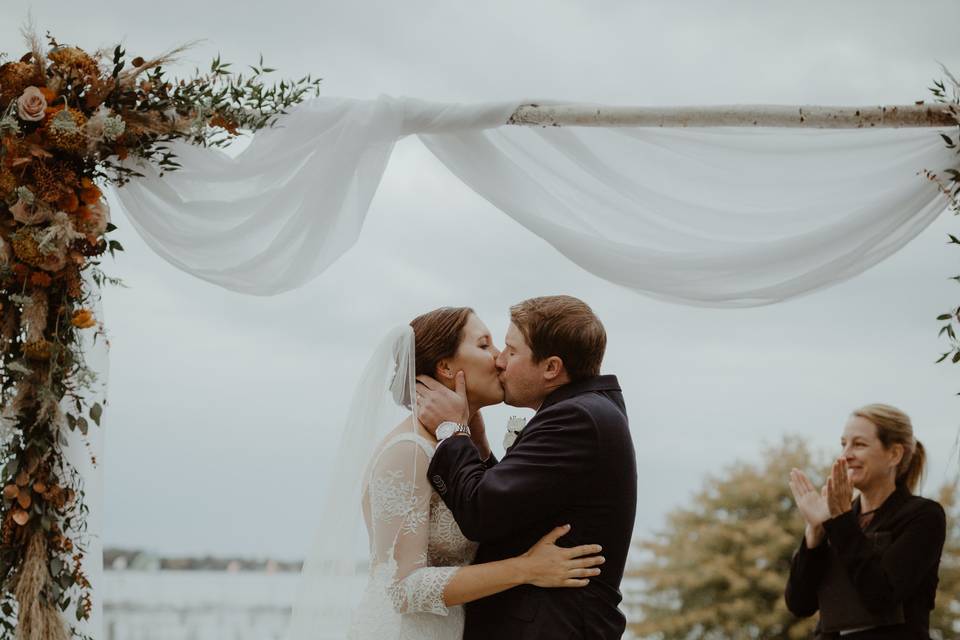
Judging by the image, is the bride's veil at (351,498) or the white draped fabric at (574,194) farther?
the white draped fabric at (574,194)

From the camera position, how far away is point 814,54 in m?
4.98

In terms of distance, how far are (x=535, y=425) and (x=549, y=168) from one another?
104 cm

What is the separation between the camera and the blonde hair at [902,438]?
3691mm

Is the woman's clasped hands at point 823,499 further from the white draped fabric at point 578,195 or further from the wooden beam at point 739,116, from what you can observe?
the wooden beam at point 739,116

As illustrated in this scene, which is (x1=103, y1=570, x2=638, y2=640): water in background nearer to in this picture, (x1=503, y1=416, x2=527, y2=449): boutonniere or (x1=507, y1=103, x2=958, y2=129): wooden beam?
(x1=503, y1=416, x2=527, y2=449): boutonniere

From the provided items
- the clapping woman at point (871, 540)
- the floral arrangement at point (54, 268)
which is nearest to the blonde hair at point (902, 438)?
the clapping woman at point (871, 540)

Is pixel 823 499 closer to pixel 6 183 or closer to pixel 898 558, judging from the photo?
pixel 898 558

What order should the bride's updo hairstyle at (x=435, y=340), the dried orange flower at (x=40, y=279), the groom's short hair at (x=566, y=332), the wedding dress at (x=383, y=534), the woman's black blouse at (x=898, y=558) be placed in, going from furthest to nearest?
the woman's black blouse at (x=898, y=558), the dried orange flower at (x=40, y=279), the bride's updo hairstyle at (x=435, y=340), the groom's short hair at (x=566, y=332), the wedding dress at (x=383, y=534)

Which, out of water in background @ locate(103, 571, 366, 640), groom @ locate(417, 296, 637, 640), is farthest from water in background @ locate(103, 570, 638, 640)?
groom @ locate(417, 296, 637, 640)

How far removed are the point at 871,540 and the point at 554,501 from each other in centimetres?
151

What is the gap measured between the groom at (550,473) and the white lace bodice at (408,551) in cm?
7

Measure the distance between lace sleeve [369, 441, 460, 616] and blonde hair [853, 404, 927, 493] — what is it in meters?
1.79

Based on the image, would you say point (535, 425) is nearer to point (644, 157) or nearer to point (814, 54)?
point (644, 157)

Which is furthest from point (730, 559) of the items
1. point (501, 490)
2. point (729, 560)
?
point (501, 490)
